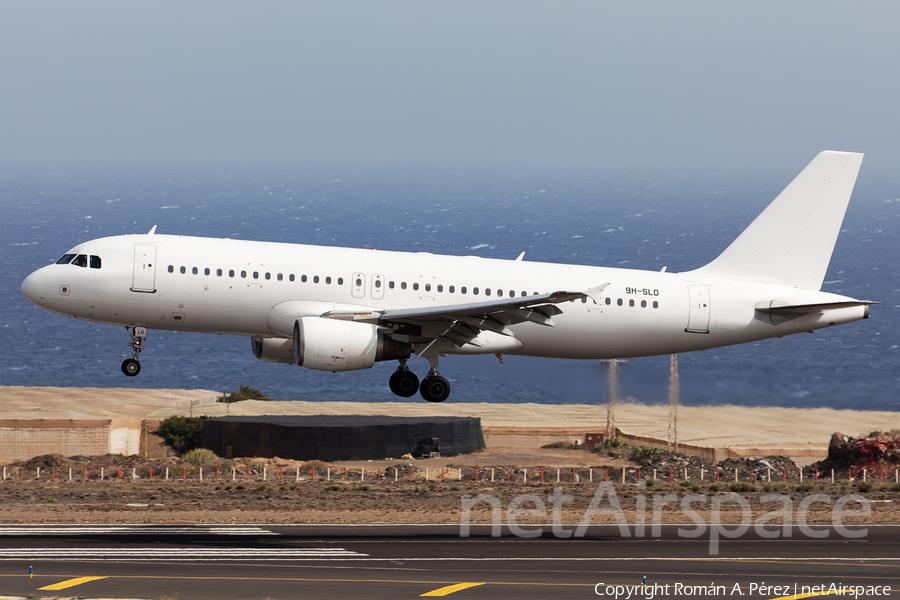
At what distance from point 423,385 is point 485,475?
24.8m

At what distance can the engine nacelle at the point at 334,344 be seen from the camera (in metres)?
33.6

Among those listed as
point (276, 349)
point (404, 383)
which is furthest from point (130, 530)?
point (404, 383)

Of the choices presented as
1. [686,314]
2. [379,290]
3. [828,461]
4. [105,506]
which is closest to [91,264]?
[379,290]

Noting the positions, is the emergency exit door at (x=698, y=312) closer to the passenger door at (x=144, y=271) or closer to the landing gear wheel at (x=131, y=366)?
the passenger door at (x=144, y=271)

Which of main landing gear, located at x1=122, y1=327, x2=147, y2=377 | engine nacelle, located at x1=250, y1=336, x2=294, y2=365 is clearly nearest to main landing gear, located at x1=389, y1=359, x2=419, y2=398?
engine nacelle, located at x1=250, y1=336, x2=294, y2=365

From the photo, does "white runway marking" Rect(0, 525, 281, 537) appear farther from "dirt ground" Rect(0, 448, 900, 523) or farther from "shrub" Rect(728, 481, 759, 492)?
"shrub" Rect(728, 481, 759, 492)

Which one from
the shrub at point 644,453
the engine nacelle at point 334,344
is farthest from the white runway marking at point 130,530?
the shrub at point 644,453

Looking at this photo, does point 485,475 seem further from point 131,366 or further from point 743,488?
point 131,366

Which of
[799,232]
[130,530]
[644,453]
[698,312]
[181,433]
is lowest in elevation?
[130,530]

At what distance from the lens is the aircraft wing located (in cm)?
3334

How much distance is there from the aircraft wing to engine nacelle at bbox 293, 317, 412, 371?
549 millimetres

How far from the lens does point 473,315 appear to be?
112ft

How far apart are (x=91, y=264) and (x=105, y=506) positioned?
43.5 ft

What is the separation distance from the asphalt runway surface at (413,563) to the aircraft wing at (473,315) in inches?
264
